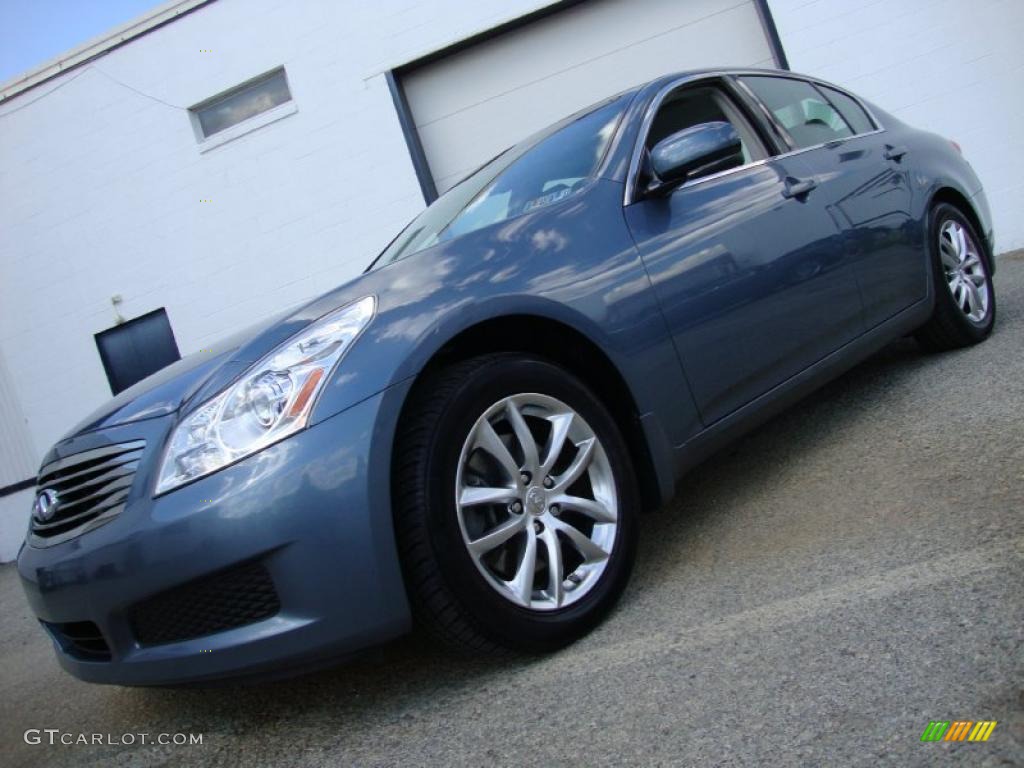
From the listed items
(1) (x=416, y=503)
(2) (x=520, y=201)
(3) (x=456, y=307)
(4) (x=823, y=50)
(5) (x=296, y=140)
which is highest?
(5) (x=296, y=140)

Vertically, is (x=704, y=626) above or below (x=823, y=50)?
below

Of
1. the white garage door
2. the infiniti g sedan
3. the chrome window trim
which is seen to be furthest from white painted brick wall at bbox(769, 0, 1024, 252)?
the infiniti g sedan

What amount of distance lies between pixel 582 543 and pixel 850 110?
8.99ft

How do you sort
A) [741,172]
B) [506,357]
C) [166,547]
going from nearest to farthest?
[166,547]
[506,357]
[741,172]

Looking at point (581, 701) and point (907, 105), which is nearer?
point (581, 701)

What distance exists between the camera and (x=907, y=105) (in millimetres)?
7262

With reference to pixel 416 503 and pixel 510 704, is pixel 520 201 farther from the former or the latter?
pixel 510 704

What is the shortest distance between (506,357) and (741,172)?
129cm

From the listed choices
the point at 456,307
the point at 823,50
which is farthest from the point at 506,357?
the point at 823,50

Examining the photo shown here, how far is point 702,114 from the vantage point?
3.28 meters

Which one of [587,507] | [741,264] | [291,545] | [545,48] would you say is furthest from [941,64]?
[291,545]

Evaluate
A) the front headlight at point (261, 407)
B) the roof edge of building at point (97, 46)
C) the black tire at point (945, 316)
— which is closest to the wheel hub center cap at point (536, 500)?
the front headlight at point (261, 407)

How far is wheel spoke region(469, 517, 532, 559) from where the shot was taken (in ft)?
6.74

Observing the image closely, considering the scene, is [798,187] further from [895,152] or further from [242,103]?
[242,103]
